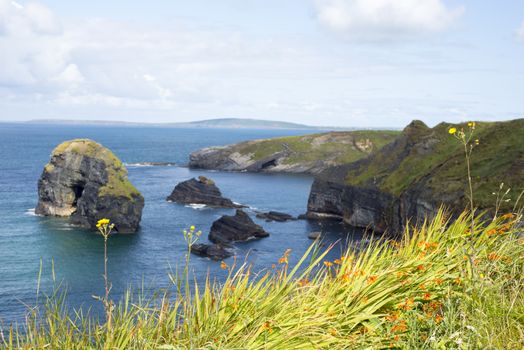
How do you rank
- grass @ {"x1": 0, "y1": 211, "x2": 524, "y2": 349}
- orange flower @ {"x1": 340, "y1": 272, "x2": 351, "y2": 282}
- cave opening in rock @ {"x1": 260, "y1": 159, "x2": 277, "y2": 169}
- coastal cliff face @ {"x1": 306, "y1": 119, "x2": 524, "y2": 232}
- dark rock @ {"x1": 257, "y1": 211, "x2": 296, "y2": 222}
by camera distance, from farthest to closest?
cave opening in rock @ {"x1": 260, "y1": 159, "x2": 277, "y2": 169}, dark rock @ {"x1": 257, "y1": 211, "x2": 296, "y2": 222}, coastal cliff face @ {"x1": 306, "y1": 119, "x2": 524, "y2": 232}, orange flower @ {"x1": 340, "y1": 272, "x2": 351, "y2": 282}, grass @ {"x1": 0, "y1": 211, "x2": 524, "y2": 349}

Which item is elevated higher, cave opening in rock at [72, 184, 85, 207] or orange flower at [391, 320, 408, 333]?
orange flower at [391, 320, 408, 333]

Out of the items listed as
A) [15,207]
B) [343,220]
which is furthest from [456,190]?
[15,207]

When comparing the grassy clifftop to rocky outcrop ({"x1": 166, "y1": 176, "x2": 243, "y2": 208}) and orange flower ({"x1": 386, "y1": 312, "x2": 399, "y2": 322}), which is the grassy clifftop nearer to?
rocky outcrop ({"x1": 166, "y1": 176, "x2": 243, "y2": 208})

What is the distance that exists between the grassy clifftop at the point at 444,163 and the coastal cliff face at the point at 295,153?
76147 mm

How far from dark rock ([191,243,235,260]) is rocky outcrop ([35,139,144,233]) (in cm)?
1724

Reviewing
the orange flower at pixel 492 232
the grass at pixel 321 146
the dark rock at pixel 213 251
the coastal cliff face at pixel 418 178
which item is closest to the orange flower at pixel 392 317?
the orange flower at pixel 492 232

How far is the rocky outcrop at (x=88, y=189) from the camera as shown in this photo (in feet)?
268

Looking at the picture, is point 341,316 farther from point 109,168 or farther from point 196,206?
point 196,206

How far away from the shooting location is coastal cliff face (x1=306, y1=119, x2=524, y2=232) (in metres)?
61.7

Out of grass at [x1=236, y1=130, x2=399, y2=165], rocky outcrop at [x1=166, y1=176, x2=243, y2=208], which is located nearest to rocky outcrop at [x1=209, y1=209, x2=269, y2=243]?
rocky outcrop at [x1=166, y1=176, x2=243, y2=208]

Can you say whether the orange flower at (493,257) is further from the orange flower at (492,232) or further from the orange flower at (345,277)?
the orange flower at (345,277)

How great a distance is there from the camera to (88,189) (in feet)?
282

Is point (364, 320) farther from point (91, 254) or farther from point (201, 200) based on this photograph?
point (201, 200)

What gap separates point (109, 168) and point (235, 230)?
27.0m
